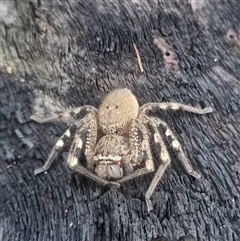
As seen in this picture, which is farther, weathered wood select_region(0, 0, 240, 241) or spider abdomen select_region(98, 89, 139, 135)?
spider abdomen select_region(98, 89, 139, 135)

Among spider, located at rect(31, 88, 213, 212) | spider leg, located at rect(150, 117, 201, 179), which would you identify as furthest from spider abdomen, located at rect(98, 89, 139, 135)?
spider leg, located at rect(150, 117, 201, 179)

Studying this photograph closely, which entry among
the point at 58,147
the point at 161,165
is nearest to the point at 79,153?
the point at 58,147

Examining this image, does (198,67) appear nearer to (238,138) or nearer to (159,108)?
(159,108)

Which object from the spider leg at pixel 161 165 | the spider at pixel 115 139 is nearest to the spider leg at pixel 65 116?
the spider at pixel 115 139

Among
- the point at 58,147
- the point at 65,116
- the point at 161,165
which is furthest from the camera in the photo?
the point at 65,116

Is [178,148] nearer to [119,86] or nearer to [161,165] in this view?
[161,165]

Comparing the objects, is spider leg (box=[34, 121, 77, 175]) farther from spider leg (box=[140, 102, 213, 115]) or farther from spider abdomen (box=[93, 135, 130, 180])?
spider leg (box=[140, 102, 213, 115])
